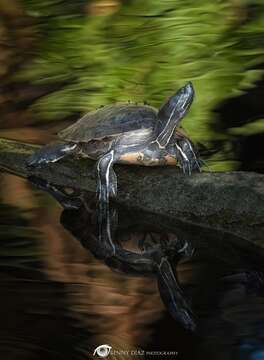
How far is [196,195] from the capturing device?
4074mm

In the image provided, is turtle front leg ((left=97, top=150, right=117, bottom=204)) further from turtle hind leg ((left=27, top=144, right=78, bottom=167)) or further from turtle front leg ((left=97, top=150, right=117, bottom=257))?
turtle hind leg ((left=27, top=144, right=78, bottom=167))

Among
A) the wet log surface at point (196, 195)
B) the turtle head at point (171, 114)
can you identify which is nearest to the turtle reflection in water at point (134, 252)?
the wet log surface at point (196, 195)

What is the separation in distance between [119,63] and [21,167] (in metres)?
3.28

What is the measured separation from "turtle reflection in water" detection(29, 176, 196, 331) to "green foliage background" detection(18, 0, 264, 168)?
3.53 feet

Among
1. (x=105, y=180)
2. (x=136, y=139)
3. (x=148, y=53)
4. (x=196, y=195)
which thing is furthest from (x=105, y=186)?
(x=148, y=53)

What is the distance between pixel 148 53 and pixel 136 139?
3.93 m

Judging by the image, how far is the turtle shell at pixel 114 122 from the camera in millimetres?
4453

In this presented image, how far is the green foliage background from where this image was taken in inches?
264

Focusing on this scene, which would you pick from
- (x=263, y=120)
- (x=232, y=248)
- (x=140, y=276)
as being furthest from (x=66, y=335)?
(x=263, y=120)

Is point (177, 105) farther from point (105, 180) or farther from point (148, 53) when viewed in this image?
point (148, 53)

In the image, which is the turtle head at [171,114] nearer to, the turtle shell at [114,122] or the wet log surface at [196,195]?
the turtle shell at [114,122]

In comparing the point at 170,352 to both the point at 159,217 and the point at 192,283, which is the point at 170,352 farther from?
the point at 159,217

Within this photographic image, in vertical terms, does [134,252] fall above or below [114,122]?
below

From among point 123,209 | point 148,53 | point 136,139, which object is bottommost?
point 148,53
